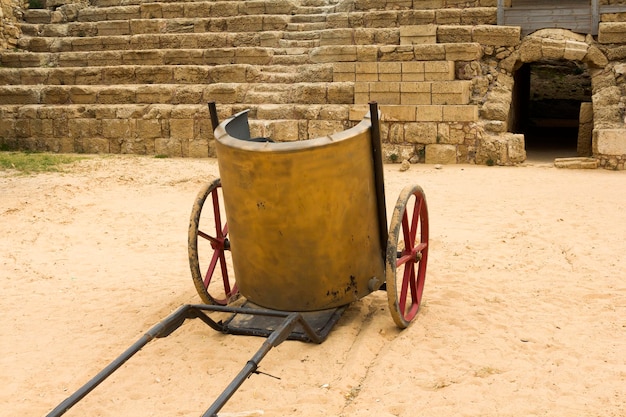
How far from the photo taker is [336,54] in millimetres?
12570

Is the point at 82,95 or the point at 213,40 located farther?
the point at 213,40

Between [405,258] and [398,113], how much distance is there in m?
7.17

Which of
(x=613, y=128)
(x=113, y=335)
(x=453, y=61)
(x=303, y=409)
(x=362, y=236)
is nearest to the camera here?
(x=303, y=409)

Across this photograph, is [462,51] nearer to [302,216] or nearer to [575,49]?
[575,49]

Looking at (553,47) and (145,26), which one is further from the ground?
(145,26)

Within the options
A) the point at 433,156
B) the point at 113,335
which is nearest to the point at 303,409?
the point at 113,335

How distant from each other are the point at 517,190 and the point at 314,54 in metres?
5.34

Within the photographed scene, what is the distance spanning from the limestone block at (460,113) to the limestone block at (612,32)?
2.63 metres

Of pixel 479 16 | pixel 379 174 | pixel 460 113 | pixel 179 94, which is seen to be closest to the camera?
pixel 379 174

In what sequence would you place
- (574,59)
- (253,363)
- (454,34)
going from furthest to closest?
1. (454,34)
2. (574,59)
3. (253,363)

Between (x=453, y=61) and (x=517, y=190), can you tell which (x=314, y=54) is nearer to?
(x=453, y=61)

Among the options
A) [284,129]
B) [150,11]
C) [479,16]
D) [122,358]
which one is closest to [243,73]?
[284,129]

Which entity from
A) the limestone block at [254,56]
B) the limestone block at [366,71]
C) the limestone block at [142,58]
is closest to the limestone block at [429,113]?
the limestone block at [366,71]

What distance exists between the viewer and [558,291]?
555cm
